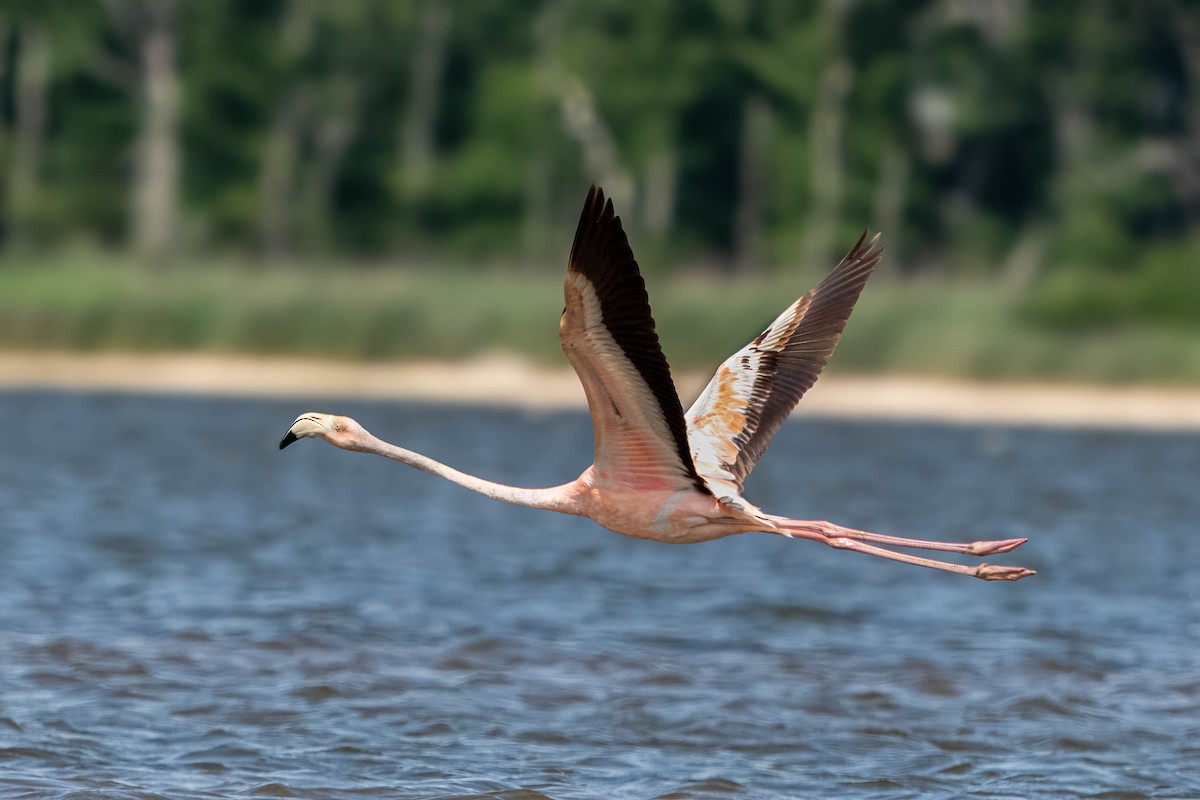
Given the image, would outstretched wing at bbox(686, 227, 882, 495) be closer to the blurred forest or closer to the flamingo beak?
the flamingo beak

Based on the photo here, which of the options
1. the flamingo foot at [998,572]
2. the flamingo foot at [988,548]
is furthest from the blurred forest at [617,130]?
the flamingo foot at [998,572]

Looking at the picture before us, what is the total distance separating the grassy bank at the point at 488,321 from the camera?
31641 mm

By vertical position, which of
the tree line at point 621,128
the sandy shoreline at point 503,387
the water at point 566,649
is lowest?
the water at point 566,649

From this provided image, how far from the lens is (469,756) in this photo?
959 centimetres

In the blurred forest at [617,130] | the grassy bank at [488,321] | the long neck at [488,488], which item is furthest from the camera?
the blurred forest at [617,130]

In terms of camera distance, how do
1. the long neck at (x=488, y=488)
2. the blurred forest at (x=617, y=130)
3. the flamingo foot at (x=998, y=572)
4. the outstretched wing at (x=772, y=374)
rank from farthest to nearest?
the blurred forest at (x=617, y=130) → the outstretched wing at (x=772, y=374) → the flamingo foot at (x=998, y=572) → the long neck at (x=488, y=488)

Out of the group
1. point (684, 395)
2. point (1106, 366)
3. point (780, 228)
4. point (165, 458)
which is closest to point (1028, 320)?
point (1106, 366)

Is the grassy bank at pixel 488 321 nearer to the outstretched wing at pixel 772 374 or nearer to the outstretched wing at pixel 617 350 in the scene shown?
the outstretched wing at pixel 772 374

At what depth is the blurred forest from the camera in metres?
40.4

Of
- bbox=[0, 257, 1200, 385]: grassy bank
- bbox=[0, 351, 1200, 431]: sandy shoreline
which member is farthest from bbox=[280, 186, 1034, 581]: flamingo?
bbox=[0, 257, 1200, 385]: grassy bank

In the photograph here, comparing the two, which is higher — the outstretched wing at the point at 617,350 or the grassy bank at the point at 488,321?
the grassy bank at the point at 488,321

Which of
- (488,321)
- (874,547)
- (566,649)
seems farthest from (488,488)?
(488,321)

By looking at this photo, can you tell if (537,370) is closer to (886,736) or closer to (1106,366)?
(1106,366)

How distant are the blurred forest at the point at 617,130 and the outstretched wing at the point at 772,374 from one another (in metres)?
28.3
